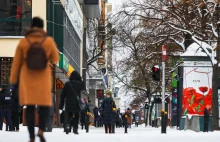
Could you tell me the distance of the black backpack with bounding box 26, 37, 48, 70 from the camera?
1065cm

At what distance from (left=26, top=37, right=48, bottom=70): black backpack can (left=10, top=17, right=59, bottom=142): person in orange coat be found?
0.19 feet

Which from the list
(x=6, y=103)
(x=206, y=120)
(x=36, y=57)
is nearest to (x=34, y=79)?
(x=36, y=57)

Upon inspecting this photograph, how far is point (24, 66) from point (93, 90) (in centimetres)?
9012

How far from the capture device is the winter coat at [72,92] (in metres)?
20.0

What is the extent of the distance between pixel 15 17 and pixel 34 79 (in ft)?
99.5

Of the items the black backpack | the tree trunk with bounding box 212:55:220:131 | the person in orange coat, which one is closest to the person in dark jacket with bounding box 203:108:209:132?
the tree trunk with bounding box 212:55:220:131

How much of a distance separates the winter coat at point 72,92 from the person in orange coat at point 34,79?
29.4 feet

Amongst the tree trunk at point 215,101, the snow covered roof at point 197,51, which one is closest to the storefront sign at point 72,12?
the snow covered roof at point 197,51

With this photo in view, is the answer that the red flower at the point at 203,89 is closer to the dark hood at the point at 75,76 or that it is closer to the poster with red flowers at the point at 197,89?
the poster with red flowers at the point at 197,89

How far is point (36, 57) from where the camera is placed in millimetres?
10680

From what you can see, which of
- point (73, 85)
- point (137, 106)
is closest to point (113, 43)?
point (73, 85)

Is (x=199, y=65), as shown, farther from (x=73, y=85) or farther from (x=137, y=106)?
(x=137, y=106)

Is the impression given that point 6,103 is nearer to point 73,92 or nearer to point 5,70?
point 73,92

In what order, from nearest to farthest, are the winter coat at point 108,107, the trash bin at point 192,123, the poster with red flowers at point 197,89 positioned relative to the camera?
1. the winter coat at point 108,107
2. the poster with red flowers at point 197,89
3. the trash bin at point 192,123
